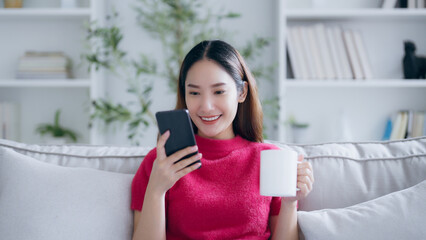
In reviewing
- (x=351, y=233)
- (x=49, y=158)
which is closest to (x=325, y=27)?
(x=351, y=233)

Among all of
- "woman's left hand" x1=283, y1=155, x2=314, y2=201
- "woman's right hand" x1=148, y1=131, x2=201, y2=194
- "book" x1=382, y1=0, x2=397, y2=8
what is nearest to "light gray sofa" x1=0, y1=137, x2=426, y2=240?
Result: "woman's left hand" x1=283, y1=155, x2=314, y2=201

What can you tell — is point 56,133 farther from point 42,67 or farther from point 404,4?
point 404,4

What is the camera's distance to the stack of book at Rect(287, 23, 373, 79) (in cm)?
210

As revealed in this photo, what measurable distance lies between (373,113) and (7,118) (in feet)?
7.58

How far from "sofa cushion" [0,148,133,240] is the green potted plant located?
1178mm

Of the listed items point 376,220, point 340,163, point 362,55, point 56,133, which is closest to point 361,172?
point 340,163

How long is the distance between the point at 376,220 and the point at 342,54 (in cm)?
140

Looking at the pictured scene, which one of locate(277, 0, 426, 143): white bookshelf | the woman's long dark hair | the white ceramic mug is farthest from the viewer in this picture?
locate(277, 0, 426, 143): white bookshelf

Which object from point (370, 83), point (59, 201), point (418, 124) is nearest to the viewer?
point (59, 201)

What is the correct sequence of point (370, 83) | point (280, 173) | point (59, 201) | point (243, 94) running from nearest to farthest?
point (280, 173)
point (59, 201)
point (243, 94)
point (370, 83)

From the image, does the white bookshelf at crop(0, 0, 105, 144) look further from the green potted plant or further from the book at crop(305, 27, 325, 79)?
the book at crop(305, 27, 325, 79)

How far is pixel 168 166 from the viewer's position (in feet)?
2.84

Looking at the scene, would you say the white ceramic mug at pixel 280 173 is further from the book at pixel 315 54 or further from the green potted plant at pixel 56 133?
the green potted plant at pixel 56 133

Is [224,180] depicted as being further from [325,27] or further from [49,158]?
[325,27]
